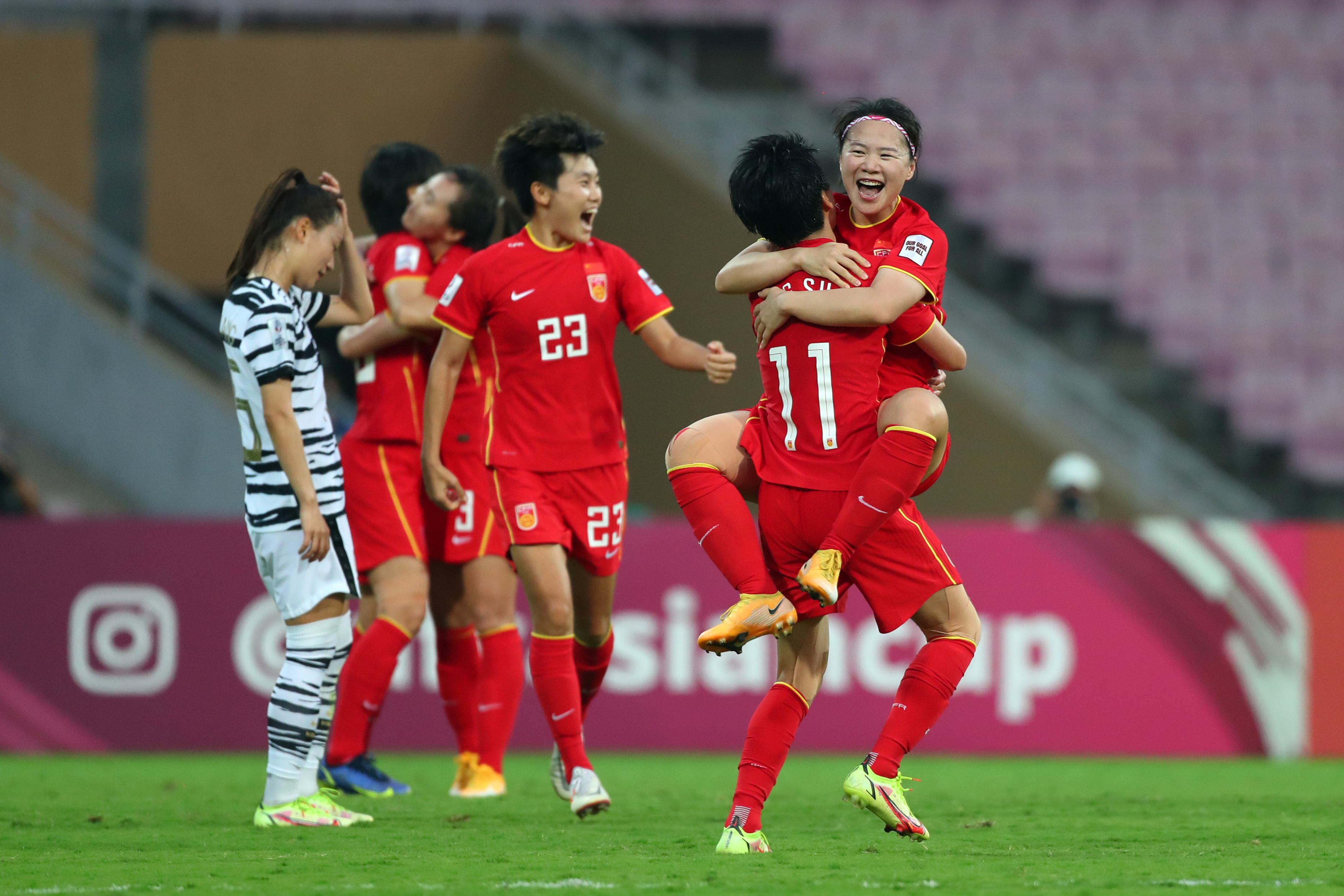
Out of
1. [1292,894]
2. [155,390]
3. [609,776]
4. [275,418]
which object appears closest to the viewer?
[1292,894]

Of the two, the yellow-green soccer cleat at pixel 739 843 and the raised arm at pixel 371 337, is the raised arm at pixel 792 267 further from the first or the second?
the raised arm at pixel 371 337

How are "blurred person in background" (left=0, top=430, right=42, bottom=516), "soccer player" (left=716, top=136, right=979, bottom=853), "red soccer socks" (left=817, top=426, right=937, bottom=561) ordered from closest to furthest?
"red soccer socks" (left=817, top=426, right=937, bottom=561) → "soccer player" (left=716, top=136, right=979, bottom=853) → "blurred person in background" (left=0, top=430, right=42, bottom=516)

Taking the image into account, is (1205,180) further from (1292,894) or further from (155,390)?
(1292,894)

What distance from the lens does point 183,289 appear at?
13.1m

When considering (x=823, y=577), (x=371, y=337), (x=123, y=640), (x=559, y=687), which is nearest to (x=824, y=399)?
(x=823, y=577)

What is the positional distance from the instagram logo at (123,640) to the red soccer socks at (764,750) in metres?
4.78

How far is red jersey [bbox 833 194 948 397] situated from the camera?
4.42 metres

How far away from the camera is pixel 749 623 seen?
162 inches

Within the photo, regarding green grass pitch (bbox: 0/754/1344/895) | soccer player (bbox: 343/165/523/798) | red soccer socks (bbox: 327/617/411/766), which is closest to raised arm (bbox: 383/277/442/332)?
soccer player (bbox: 343/165/523/798)

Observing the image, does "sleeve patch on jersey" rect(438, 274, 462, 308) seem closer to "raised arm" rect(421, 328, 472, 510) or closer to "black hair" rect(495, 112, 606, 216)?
"raised arm" rect(421, 328, 472, 510)

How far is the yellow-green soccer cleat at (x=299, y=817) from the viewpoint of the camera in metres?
5.04

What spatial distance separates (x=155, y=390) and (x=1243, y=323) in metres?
8.77

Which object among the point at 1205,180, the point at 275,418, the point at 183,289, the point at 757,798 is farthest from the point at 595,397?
the point at 1205,180

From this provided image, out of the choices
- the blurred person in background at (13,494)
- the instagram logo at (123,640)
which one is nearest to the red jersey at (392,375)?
the instagram logo at (123,640)
